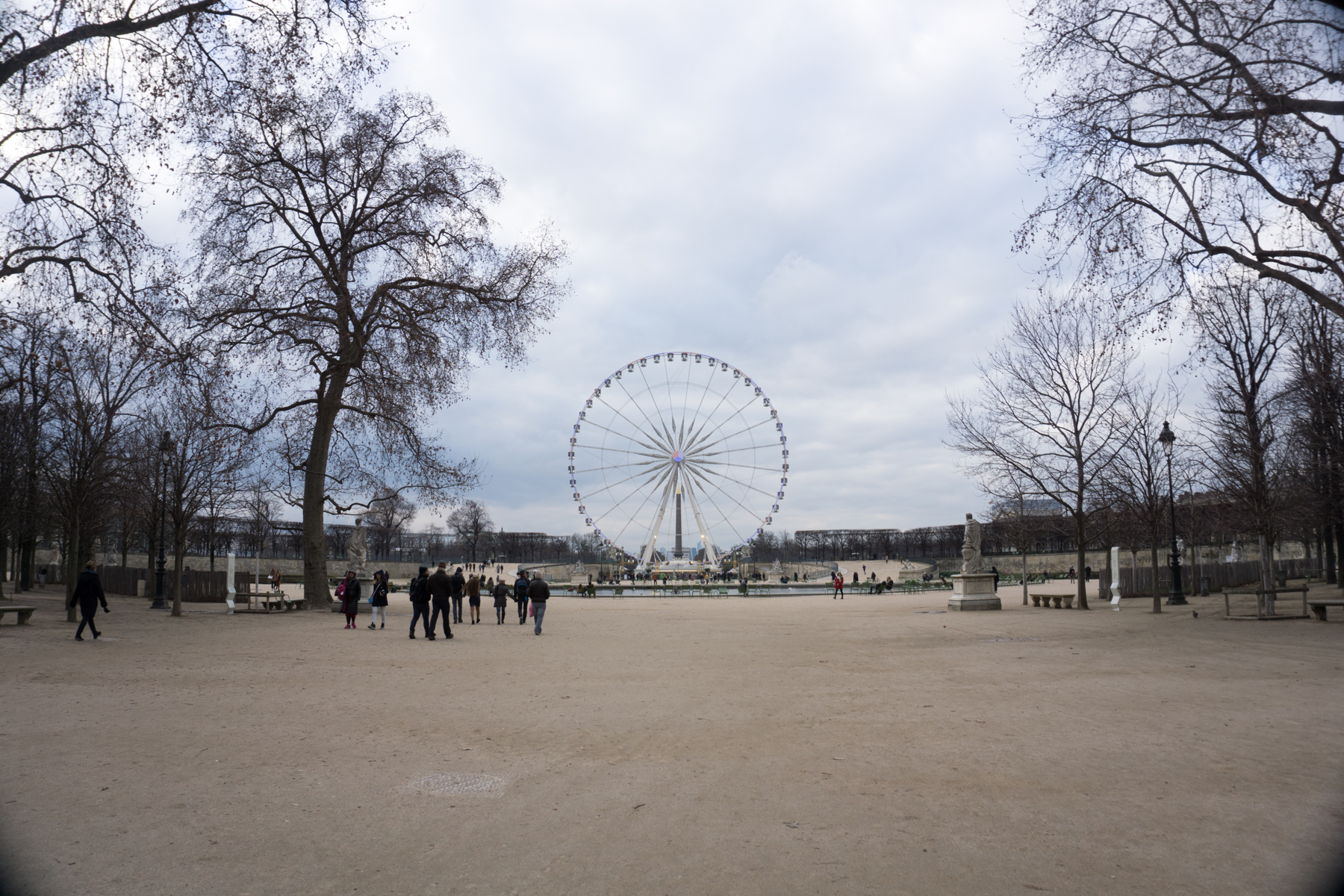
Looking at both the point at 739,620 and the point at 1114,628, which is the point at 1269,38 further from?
the point at 739,620

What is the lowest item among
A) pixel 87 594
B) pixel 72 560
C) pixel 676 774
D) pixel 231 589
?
pixel 676 774

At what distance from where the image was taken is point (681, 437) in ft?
168

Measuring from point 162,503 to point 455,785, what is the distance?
73.0 ft

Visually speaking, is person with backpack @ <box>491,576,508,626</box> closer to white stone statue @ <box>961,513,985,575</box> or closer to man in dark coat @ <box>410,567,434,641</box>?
man in dark coat @ <box>410,567,434,641</box>

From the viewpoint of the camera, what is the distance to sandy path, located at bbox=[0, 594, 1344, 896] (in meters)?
4.32

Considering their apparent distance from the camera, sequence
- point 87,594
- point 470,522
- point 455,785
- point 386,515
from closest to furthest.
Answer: point 455,785 < point 87,594 < point 386,515 < point 470,522

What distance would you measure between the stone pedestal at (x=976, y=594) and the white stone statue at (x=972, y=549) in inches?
23.4

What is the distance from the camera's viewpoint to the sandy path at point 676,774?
4.32 meters


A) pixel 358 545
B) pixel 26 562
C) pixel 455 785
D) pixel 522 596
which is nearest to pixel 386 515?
pixel 26 562

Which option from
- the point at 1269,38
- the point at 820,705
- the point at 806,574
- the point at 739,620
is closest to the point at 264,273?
the point at 739,620

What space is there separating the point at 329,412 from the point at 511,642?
1104 centimetres

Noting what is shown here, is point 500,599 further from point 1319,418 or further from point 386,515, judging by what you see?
point 386,515

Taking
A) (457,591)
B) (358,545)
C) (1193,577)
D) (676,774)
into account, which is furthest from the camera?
(1193,577)

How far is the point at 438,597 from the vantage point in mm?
17875
